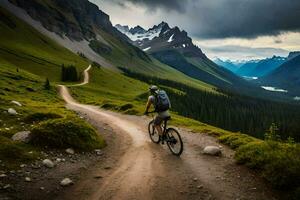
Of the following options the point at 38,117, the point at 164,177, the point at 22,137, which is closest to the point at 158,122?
the point at 164,177

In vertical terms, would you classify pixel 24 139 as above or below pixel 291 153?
below

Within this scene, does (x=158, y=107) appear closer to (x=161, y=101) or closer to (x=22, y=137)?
(x=161, y=101)

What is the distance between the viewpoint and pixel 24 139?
1791cm

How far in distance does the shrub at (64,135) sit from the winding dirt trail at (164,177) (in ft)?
4.49

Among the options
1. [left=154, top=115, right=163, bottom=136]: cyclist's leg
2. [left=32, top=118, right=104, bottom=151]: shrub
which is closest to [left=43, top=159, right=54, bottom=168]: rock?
[left=32, top=118, right=104, bottom=151]: shrub

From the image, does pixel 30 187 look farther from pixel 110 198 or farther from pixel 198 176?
pixel 198 176

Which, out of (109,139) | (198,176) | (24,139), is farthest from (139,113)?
(198,176)

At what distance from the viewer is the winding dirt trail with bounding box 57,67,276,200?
13.0 metres

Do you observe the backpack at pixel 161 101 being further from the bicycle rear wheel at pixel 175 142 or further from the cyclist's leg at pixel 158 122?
the bicycle rear wheel at pixel 175 142

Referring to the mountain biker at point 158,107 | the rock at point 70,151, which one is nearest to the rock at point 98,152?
the rock at point 70,151

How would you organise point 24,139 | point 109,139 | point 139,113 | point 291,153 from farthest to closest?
point 139,113, point 109,139, point 24,139, point 291,153

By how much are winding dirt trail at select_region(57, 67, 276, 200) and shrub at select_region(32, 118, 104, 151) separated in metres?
1.37

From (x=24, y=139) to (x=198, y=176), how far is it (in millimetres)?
9050

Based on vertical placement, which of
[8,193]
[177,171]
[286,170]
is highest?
[286,170]
